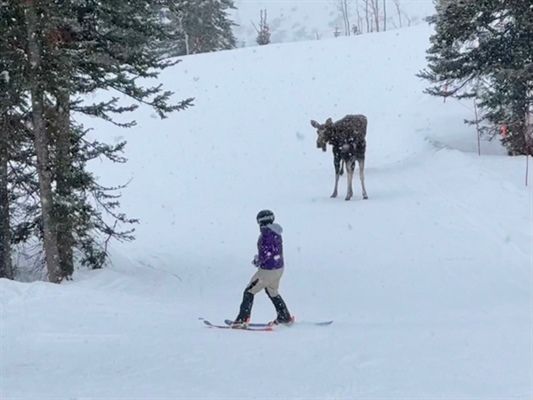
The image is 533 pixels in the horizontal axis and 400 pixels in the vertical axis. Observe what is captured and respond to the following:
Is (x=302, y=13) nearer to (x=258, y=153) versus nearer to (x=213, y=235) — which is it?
(x=258, y=153)

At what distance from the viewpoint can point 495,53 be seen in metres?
18.3

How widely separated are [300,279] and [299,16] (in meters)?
74.3

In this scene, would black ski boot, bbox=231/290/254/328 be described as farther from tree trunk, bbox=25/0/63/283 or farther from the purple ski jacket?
tree trunk, bbox=25/0/63/283

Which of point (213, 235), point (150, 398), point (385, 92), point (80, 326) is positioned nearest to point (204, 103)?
point (385, 92)

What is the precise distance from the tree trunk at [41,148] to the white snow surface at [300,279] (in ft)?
1.75

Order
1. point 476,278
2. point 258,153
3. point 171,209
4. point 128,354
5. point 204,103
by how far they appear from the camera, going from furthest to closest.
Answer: point 204,103 < point 258,153 < point 171,209 < point 476,278 < point 128,354

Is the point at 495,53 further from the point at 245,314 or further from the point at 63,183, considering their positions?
the point at 245,314

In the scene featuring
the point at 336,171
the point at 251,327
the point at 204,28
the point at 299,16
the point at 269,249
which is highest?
the point at 299,16

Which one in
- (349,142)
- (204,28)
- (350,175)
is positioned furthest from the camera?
(204,28)

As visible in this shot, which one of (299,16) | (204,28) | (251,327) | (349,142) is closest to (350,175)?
(349,142)

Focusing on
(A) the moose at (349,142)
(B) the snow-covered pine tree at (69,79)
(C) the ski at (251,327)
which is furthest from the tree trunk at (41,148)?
(A) the moose at (349,142)

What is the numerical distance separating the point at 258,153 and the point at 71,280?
16907 mm

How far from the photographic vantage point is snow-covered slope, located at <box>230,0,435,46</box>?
8188cm

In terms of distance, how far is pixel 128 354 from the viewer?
779 cm
